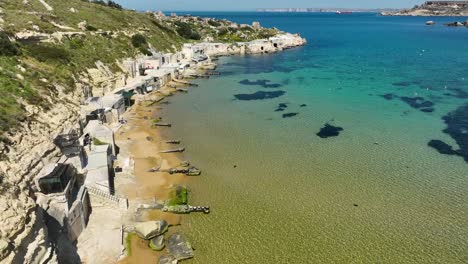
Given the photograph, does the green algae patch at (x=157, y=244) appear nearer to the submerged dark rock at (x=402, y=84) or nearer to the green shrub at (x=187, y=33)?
the submerged dark rock at (x=402, y=84)

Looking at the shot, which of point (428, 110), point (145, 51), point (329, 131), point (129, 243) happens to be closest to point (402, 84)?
point (428, 110)

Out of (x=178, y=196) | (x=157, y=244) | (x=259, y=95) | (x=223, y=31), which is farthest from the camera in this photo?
(x=223, y=31)

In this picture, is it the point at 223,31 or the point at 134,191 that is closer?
the point at 134,191

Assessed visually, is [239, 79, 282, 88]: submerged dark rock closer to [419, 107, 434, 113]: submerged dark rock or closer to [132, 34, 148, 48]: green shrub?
[132, 34, 148, 48]: green shrub

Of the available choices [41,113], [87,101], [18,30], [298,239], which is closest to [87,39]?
[18,30]

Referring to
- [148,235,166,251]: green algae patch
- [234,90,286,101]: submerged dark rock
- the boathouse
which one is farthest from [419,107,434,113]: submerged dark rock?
the boathouse

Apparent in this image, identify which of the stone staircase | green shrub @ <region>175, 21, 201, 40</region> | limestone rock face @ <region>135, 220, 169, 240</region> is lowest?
limestone rock face @ <region>135, 220, 169, 240</region>

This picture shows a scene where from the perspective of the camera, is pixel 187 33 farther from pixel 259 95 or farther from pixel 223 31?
pixel 259 95
